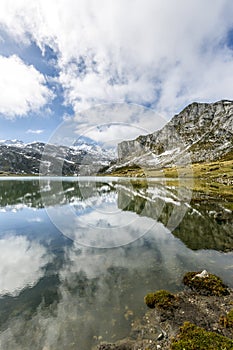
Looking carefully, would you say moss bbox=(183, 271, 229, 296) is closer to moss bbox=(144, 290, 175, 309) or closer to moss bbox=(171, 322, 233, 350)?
moss bbox=(144, 290, 175, 309)

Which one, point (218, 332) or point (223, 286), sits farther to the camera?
point (223, 286)

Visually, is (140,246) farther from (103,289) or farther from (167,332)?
(167,332)

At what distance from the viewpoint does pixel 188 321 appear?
12.8 meters

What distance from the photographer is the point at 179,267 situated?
2050cm

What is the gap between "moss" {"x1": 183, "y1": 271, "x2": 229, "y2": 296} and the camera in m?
16.0

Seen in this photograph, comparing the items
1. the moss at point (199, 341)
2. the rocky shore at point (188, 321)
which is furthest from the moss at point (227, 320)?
the moss at point (199, 341)

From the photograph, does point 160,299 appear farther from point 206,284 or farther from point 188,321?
point 206,284

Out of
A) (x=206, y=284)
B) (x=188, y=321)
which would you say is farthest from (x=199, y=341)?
(x=206, y=284)

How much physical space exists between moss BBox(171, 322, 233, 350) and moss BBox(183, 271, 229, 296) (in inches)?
188

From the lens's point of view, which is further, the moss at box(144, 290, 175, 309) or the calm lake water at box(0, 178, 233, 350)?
the moss at box(144, 290, 175, 309)

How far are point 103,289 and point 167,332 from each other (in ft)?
20.5

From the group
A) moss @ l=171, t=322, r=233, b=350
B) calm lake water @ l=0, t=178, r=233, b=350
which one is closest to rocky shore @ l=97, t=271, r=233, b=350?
moss @ l=171, t=322, r=233, b=350

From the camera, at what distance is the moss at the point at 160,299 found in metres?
14.2

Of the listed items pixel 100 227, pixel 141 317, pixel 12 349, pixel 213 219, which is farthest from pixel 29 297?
pixel 213 219
